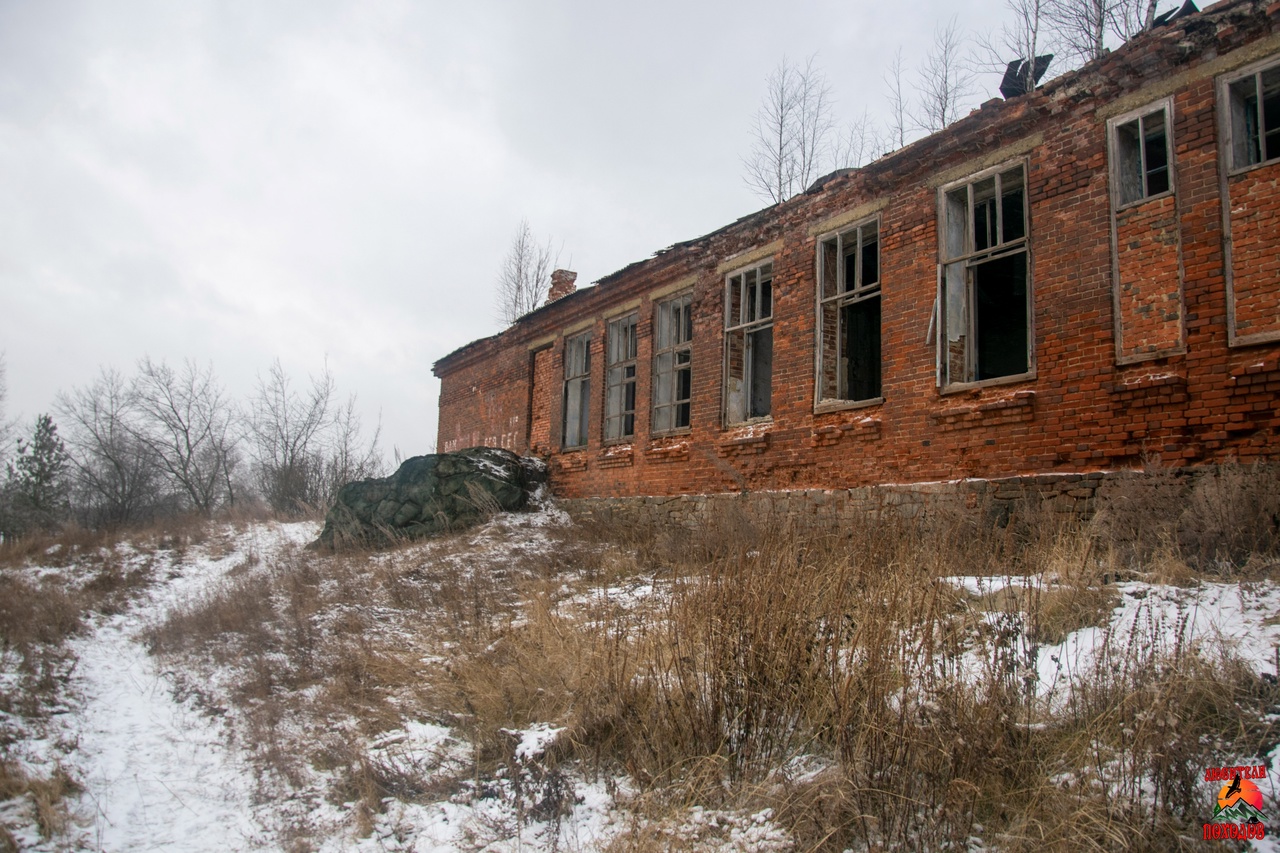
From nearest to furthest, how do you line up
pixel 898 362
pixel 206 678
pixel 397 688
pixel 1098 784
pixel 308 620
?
pixel 1098 784 < pixel 397 688 < pixel 206 678 < pixel 308 620 < pixel 898 362

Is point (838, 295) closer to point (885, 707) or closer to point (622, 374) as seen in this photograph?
point (622, 374)

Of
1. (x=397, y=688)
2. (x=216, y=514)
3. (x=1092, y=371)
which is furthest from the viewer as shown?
(x=216, y=514)

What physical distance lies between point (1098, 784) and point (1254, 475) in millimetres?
4129

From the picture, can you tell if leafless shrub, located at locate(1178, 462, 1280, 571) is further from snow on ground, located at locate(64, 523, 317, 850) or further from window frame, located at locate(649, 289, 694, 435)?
window frame, located at locate(649, 289, 694, 435)

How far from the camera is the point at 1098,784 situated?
2.92 metres

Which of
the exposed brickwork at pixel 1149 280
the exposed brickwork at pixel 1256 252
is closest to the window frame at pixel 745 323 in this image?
the exposed brickwork at pixel 1149 280

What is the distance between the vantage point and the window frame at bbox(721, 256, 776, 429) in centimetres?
1126

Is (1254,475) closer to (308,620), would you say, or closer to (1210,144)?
(1210,144)

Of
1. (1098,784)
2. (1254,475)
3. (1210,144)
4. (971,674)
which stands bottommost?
(1098,784)

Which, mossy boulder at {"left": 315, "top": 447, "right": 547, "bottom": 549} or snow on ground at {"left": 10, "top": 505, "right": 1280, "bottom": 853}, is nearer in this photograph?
snow on ground at {"left": 10, "top": 505, "right": 1280, "bottom": 853}

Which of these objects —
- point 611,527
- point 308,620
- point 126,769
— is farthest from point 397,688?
point 611,527

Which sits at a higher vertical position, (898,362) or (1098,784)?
(898,362)

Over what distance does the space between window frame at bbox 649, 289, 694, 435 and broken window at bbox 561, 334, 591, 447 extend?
2.37 m

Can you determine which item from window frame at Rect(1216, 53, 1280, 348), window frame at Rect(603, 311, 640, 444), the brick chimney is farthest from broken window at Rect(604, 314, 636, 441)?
window frame at Rect(1216, 53, 1280, 348)
